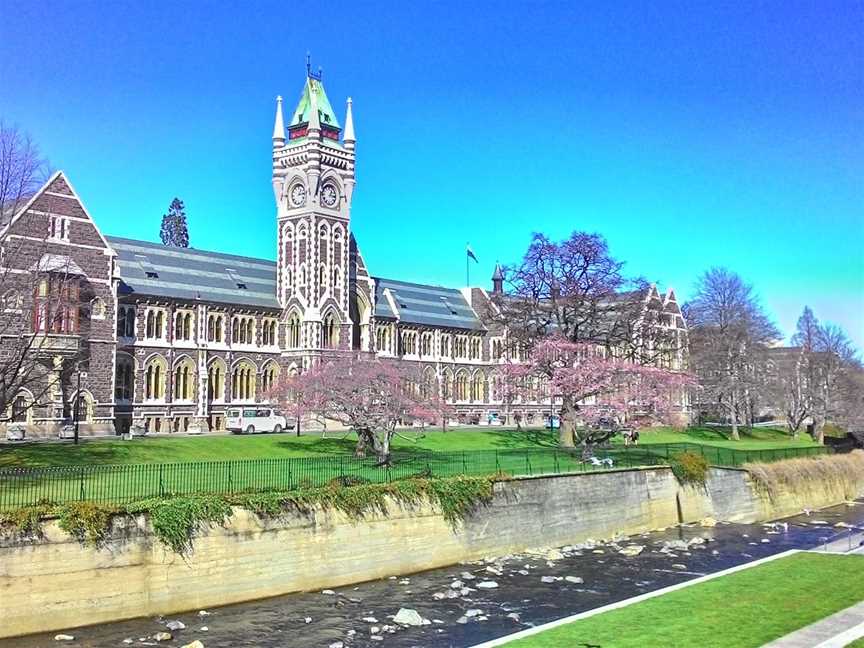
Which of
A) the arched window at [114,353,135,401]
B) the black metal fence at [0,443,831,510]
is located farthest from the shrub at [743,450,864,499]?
the arched window at [114,353,135,401]

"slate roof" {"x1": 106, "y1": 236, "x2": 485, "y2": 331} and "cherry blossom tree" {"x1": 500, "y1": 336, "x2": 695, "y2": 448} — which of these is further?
"slate roof" {"x1": 106, "y1": 236, "x2": 485, "y2": 331}

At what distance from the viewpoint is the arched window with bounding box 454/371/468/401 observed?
91812 millimetres

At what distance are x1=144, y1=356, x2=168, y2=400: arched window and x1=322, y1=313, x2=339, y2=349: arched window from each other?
13406mm

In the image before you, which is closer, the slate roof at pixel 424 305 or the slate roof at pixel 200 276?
the slate roof at pixel 200 276

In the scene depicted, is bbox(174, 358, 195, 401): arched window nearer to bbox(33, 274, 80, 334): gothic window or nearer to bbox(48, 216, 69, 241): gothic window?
bbox(33, 274, 80, 334): gothic window

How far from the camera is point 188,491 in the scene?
2862 cm

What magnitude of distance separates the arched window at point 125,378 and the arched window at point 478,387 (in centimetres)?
4018

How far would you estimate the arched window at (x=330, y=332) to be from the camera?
72875 mm

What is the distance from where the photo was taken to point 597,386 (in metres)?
56.0

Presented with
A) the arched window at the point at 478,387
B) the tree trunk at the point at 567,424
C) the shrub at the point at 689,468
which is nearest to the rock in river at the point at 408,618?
the shrub at the point at 689,468

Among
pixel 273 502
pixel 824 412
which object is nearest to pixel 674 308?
pixel 824 412

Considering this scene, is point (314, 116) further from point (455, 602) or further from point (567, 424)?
point (455, 602)

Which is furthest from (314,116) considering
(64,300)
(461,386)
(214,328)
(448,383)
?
(64,300)

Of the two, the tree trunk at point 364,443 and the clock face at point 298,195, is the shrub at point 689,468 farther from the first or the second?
the clock face at point 298,195
